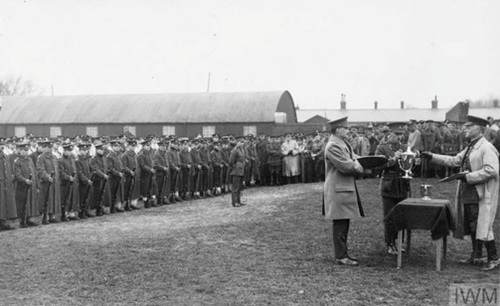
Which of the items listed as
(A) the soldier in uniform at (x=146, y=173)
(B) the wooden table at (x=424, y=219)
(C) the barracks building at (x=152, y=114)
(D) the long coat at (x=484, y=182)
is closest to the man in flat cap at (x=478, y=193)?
(D) the long coat at (x=484, y=182)

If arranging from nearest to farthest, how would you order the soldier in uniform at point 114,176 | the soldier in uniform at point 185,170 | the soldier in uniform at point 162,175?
the soldier in uniform at point 114,176 → the soldier in uniform at point 162,175 → the soldier in uniform at point 185,170

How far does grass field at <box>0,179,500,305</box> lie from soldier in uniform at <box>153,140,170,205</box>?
4.27m

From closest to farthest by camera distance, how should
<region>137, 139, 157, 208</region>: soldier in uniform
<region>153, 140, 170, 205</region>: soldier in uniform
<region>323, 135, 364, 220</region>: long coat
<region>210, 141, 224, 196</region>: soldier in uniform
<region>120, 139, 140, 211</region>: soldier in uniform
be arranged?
<region>323, 135, 364, 220</region>: long coat, <region>120, 139, 140, 211</region>: soldier in uniform, <region>137, 139, 157, 208</region>: soldier in uniform, <region>153, 140, 170, 205</region>: soldier in uniform, <region>210, 141, 224, 196</region>: soldier in uniform

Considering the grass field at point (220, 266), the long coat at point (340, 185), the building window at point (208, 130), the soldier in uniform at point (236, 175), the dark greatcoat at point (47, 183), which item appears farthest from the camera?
the building window at point (208, 130)

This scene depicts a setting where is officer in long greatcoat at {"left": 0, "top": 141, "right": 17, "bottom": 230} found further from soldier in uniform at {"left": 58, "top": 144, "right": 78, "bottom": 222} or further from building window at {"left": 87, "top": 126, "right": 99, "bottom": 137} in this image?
building window at {"left": 87, "top": 126, "right": 99, "bottom": 137}

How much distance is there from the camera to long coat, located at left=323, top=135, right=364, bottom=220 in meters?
7.80

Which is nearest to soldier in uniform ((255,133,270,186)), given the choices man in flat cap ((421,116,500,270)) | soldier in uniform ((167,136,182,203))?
soldier in uniform ((167,136,182,203))

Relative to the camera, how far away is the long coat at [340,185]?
25.6ft

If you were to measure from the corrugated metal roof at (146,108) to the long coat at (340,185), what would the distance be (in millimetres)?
26423

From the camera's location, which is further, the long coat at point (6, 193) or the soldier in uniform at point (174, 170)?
the soldier in uniform at point (174, 170)

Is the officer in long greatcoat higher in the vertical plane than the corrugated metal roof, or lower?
lower

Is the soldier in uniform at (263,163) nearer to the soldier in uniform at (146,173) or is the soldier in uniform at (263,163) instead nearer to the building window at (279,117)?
the soldier in uniform at (146,173)

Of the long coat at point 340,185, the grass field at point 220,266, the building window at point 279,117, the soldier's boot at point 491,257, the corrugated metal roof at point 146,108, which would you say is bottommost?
the grass field at point 220,266

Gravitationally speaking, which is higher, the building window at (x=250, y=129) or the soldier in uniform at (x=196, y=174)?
the building window at (x=250, y=129)
